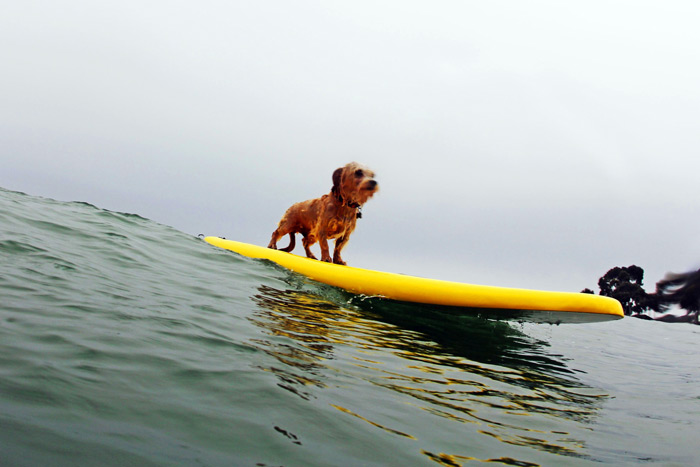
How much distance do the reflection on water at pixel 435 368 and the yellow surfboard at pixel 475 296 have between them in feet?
1.03

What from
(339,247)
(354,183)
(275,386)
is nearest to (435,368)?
(275,386)

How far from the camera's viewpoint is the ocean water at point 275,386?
184 centimetres

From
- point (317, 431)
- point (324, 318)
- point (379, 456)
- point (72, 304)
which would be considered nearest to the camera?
point (379, 456)

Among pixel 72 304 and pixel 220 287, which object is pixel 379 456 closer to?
pixel 72 304

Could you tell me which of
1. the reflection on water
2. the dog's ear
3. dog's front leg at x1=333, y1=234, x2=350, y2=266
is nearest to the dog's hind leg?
dog's front leg at x1=333, y1=234, x2=350, y2=266

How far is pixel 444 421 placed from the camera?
2.42 meters

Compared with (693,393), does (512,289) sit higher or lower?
higher

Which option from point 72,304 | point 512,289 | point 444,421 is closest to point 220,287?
point 72,304

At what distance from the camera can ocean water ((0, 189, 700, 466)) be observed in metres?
1.84

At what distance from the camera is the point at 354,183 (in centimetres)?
721

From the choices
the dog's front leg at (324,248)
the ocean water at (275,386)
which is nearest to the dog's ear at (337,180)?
the dog's front leg at (324,248)

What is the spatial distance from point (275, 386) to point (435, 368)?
149cm

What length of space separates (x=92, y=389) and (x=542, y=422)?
220 centimetres

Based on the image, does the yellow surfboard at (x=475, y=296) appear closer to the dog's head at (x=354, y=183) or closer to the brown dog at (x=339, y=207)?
the brown dog at (x=339, y=207)
